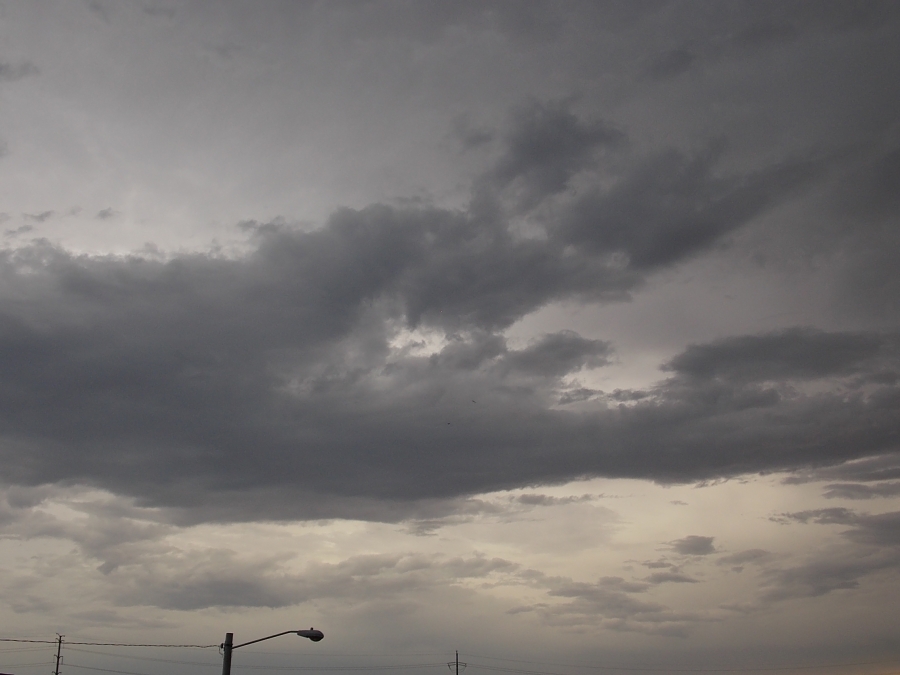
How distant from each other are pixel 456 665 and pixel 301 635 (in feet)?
357

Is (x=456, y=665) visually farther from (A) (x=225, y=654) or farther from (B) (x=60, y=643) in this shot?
(A) (x=225, y=654)

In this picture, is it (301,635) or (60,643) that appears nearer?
(301,635)

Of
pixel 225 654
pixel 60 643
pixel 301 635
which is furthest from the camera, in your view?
pixel 60 643

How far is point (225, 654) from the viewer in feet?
140

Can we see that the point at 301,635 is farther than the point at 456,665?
No

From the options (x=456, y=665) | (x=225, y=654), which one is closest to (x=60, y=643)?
(x=456, y=665)

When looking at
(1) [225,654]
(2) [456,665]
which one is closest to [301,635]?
(1) [225,654]

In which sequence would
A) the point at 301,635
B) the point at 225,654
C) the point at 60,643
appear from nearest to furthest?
the point at 301,635, the point at 225,654, the point at 60,643

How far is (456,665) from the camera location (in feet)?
446

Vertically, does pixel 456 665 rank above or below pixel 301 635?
below

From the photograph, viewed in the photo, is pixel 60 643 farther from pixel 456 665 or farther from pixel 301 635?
pixel 301 635

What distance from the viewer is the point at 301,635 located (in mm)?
38281

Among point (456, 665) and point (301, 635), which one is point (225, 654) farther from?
point (456, 665)

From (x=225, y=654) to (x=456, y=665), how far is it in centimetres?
10433
